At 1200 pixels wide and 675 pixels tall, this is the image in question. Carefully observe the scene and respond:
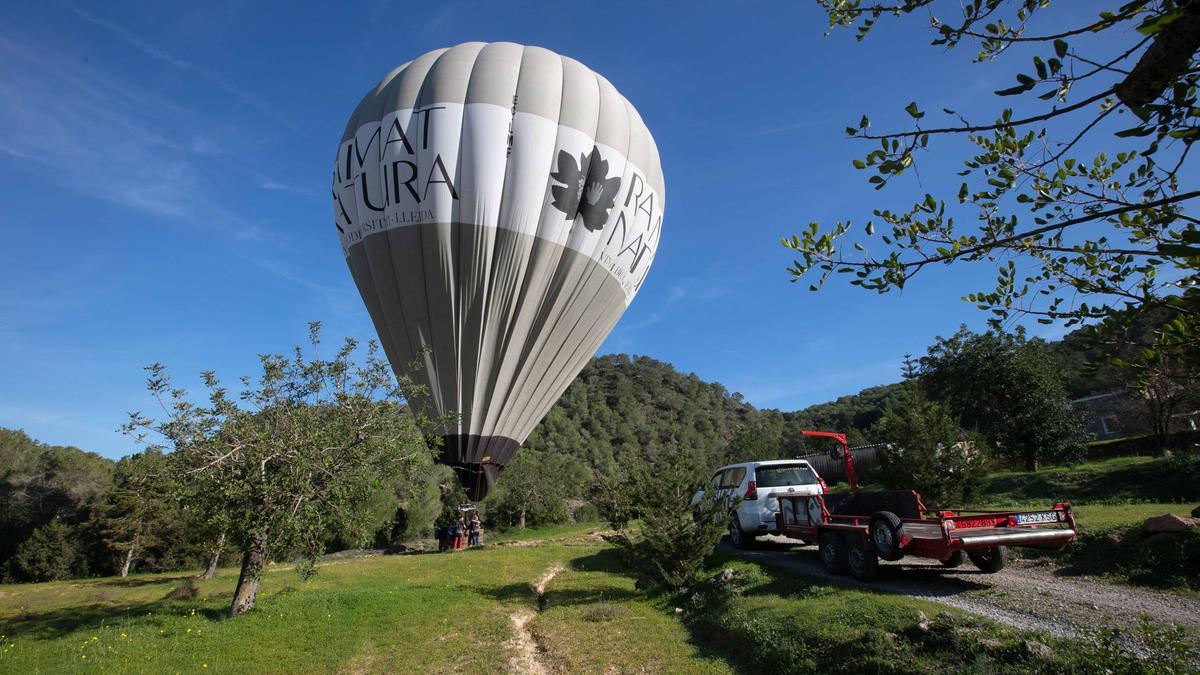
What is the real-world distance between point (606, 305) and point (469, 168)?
22.2 feet

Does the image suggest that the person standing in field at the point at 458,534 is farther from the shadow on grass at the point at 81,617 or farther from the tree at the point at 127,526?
the tree at the point at 127,526

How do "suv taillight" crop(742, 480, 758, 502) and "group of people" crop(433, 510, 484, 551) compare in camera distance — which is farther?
"group of people" crop(433, 510, 484, 551)

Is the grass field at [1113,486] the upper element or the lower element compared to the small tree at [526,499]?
lower

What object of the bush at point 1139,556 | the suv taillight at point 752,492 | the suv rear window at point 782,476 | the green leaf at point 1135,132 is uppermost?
the green leaf at point 1135,132

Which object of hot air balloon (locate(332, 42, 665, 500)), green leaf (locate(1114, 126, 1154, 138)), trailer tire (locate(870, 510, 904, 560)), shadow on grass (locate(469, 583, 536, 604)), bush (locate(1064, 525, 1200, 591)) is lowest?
shadow on grass (locate(469, 583, 536, 604))

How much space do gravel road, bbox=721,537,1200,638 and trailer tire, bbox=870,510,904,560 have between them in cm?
53

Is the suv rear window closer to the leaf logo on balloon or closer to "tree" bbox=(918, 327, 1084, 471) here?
the leaf logo on balloon

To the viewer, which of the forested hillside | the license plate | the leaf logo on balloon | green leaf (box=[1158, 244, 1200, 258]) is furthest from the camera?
the leaf logo on balloon

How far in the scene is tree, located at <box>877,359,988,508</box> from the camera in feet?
51.7

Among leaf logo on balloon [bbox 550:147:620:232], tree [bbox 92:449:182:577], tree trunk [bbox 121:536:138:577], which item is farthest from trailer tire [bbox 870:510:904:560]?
tree trunk [bbox 121:536:138:577]

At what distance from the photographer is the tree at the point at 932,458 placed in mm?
15766

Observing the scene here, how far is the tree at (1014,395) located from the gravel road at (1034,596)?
1664cm

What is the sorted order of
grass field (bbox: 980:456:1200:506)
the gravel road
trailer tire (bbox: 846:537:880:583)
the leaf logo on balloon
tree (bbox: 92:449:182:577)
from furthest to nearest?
tree (bbox: 92:449:182:577), the leaf logo on balloon, grass field (bbox: 980:456:1200:506), trailer tire (bbox: 846:537:880:583), the gravel road

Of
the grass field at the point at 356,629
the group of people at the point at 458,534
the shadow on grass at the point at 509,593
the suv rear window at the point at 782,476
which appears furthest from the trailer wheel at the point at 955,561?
the group of people at the point at 458,534
